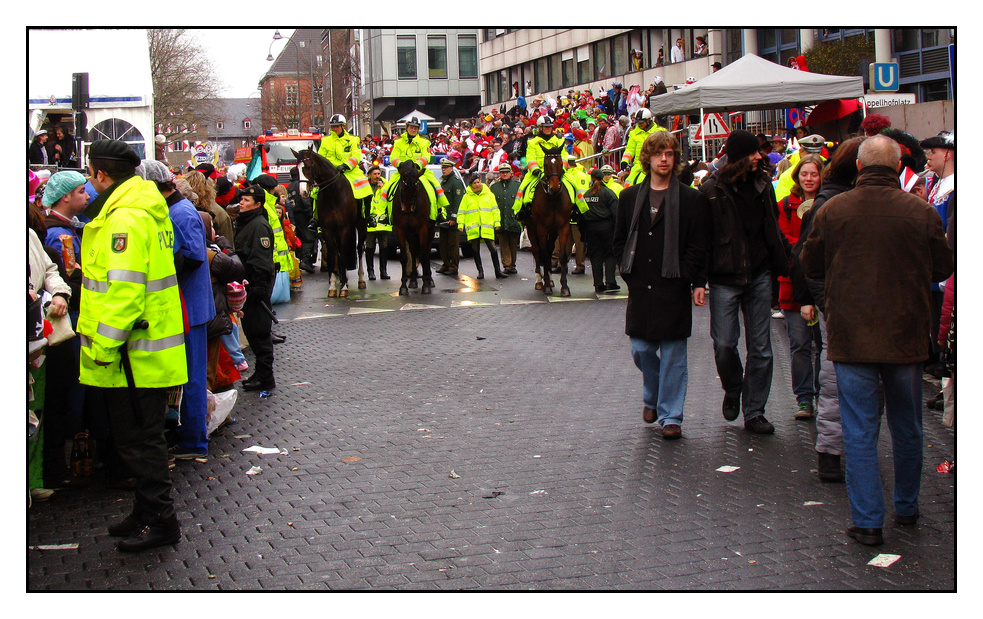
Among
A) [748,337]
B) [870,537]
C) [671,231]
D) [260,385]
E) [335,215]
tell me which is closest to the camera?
A: [870,537]

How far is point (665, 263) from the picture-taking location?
6762 mm

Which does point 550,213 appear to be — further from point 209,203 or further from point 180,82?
point 180,82

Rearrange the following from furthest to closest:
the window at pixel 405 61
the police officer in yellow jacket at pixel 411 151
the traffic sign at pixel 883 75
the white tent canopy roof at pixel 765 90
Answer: the window at pixel 405 61 → the white tent canopy roof at pixel 765 90 → the police officer in yellow jacket at pixel 411 151 → the traffic sign at pixel 883 75

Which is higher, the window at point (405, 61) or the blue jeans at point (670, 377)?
the window at point (405, 61)

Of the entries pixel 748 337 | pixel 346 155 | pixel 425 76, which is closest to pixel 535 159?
pixel 346 155

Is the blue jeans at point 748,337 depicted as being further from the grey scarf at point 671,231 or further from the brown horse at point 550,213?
the brown horse at point 550,213

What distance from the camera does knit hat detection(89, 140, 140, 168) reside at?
495cm

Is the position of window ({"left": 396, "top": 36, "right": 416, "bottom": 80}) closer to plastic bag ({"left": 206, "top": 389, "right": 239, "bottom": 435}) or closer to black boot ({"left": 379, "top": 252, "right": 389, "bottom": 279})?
black boot ({"left": 379, "top": 252, "right": 389, "bottom": 279})

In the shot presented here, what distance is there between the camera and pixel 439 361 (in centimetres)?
1005

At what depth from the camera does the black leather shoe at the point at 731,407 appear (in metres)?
6.87

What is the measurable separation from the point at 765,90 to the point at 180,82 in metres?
57.9

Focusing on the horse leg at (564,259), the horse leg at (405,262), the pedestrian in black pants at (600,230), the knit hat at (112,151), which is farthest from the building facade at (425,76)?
the knit hat at (112,151)

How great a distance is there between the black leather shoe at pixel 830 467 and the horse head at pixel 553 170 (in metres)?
9.83

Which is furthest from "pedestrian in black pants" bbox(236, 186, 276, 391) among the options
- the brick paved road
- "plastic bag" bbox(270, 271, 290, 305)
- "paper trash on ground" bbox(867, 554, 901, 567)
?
"plastic bag" bbox(270, 271, 290, 305)
